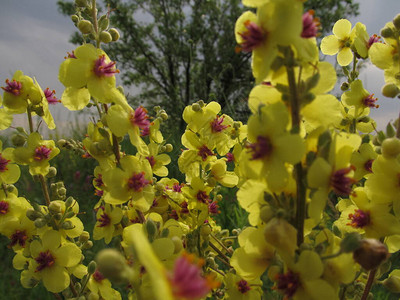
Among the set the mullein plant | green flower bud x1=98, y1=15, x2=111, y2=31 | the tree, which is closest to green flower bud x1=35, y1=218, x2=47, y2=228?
the mullein plant

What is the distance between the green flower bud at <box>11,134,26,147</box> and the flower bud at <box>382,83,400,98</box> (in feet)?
3.04

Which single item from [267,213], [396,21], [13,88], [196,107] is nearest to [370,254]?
[267,213]

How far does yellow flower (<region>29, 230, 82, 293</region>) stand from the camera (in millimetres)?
844

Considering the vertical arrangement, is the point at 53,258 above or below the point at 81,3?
below

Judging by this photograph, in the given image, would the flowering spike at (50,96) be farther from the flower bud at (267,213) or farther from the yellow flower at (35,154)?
the flower bud at (267,213)

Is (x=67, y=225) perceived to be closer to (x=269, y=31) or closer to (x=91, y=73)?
(x=91, y=73)

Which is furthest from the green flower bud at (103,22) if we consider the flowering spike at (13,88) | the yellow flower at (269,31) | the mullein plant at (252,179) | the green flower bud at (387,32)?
the green flower bud at (387,32)

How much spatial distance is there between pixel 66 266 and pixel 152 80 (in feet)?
32.4

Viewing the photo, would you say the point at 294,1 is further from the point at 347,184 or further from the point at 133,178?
the point at 133,178

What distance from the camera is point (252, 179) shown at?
52 cm

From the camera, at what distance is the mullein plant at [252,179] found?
476 millimetres

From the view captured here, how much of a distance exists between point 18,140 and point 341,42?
38.6 inches

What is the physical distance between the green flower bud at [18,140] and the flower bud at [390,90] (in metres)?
0.93

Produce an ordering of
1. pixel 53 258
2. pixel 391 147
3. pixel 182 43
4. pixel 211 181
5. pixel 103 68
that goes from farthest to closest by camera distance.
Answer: pixel 182 43 → pixel 211 181 → pixel 53 258 → pixel 103 68 → pixel 391 147
